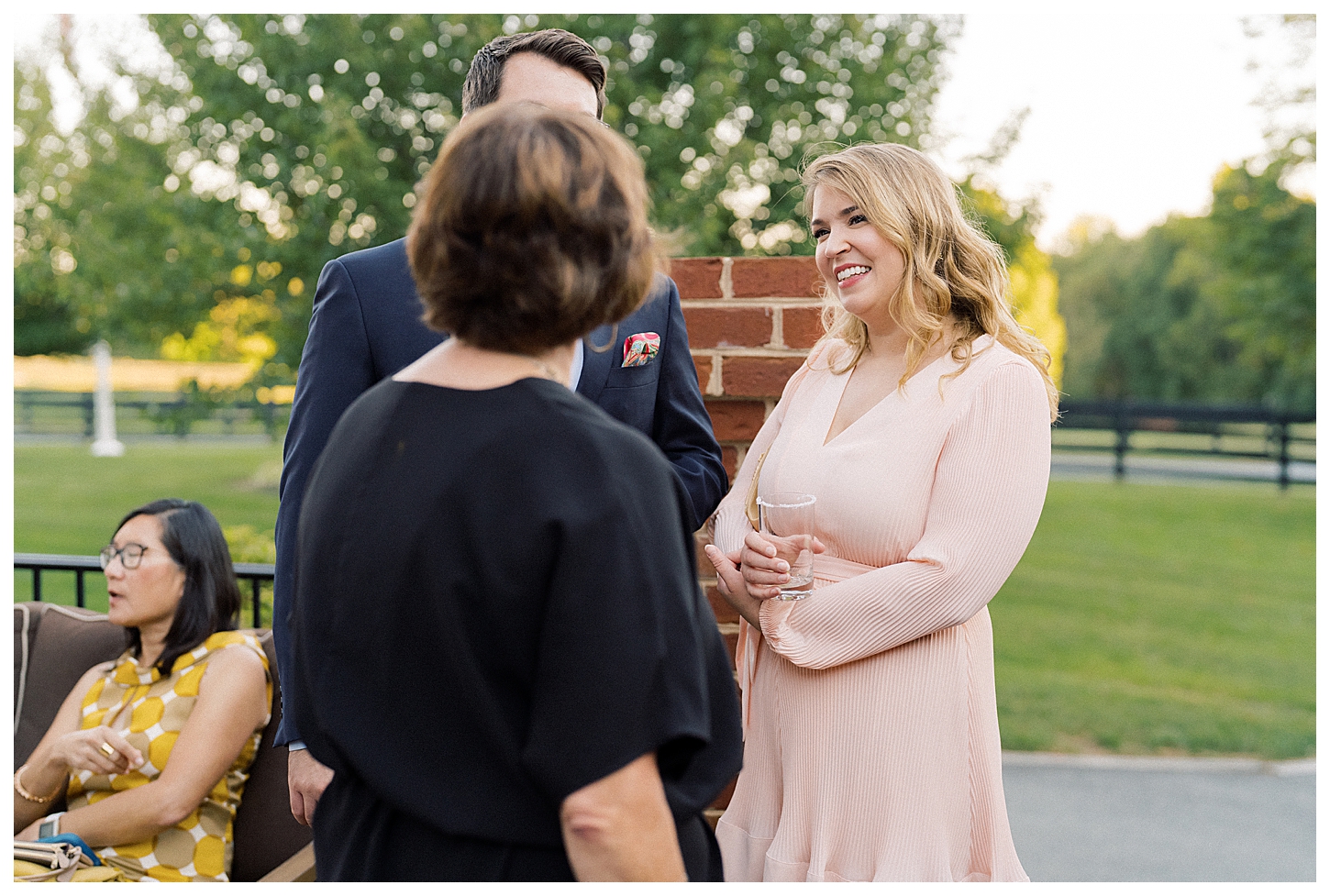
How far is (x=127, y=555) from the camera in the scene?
2.79 metres

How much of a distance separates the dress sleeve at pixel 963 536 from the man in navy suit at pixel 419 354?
0.36 m

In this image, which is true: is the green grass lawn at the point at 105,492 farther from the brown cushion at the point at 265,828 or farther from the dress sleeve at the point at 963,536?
the dress sleeve at the point at 963,536

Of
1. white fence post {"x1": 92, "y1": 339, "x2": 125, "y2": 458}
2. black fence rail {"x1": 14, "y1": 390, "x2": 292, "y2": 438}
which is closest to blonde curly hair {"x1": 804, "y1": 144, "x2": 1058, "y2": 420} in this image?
black fence rail {"x1": 14, "y1": 390, "x2": 292, "y2": 438}

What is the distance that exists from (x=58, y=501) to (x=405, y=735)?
16222 millimetres

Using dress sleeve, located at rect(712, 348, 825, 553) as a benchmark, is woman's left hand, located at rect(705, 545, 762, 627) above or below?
below

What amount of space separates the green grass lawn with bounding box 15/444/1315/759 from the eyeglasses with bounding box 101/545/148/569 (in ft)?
7.48

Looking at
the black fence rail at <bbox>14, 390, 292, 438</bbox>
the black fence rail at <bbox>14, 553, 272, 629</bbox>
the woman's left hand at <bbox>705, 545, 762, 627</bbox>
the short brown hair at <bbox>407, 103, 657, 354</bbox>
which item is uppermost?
the short brown hair at <bbox>407, 103, 657, 354</bbox>

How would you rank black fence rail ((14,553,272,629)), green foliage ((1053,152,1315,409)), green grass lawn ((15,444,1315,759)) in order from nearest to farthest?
black fence rail ((14,553,272,629)), green grass lawn ((15,444,1315,759)), green foliage ((1053,152,1315,409))

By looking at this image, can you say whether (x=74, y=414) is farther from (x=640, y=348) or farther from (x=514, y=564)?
(x=514, y=564)

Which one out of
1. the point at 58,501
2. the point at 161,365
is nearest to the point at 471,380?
the point at 58,501

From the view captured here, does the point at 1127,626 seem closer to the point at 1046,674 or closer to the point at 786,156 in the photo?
the point at 1046,674

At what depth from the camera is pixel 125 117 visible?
32.4ft

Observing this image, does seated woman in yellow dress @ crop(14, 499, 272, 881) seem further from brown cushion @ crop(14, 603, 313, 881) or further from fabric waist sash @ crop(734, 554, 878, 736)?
fabric waist sash @ crop(734, 554, 878, 736)

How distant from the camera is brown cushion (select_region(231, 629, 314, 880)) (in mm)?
2676
